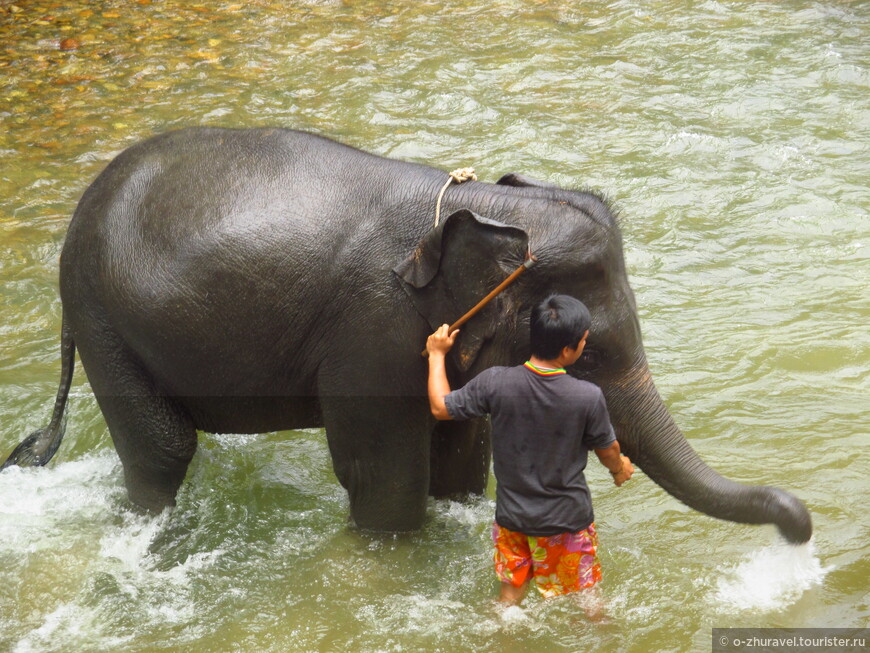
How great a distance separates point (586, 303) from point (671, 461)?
594 mm

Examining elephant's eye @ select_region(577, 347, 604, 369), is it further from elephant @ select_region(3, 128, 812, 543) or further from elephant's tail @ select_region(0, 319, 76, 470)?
elephant's tail @ select_region(0, 319, 76, 470)

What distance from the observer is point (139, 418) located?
383 cm

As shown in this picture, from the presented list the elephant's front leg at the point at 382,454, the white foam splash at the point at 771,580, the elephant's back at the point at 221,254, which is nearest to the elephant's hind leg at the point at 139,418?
the elephant's back at the point at 221,254

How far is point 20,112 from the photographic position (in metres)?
8.56

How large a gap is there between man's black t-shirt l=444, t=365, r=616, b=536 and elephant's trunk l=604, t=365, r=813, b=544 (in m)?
0.19

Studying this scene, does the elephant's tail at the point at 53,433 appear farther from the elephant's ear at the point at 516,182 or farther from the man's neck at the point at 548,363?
the man's neck at the point at 548,363

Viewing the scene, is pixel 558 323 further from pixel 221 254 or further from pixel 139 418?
pixel 139 418

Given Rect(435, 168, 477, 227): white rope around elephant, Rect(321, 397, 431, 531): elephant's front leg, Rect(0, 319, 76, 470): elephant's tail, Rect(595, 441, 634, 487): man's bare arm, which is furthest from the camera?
Rect(0, 319, 76, 470): elephant's tail

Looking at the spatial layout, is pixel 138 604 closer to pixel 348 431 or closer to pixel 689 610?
pixel 348 431

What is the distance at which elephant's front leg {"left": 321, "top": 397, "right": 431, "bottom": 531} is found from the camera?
3539 mm

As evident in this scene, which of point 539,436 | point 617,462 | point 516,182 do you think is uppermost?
point 516,182

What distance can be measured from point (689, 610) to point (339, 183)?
1964 millimetres

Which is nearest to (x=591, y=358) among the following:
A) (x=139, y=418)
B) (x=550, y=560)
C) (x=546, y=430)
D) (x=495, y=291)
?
(x=546, y=430)

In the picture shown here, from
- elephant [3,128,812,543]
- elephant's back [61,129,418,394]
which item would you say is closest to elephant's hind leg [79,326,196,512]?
elephant [3,128,812,543]
